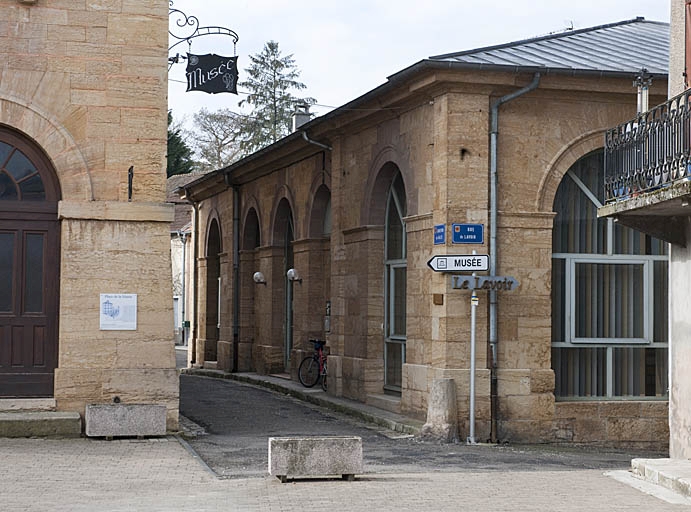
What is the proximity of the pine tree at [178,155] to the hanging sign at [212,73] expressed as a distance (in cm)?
4114

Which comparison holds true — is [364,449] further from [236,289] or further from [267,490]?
[236,289]

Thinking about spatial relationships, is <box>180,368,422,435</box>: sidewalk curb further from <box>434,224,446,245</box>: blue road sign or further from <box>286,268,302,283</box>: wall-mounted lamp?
<box>434,224,446,245</box>: blue road sign

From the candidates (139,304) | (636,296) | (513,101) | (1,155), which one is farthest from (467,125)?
(1,155)

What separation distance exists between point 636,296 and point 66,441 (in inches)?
324

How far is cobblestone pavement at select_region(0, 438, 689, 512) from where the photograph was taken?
32.1 ft

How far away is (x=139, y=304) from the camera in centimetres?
1459

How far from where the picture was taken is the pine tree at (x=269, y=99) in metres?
57.2

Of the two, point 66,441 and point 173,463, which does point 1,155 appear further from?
point 173,463

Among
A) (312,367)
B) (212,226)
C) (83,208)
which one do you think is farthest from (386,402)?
(212,226)

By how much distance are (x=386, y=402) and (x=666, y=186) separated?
7.62 meters

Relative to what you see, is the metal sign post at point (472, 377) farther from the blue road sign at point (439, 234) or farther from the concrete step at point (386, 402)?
the concrete step at point (386, 402)

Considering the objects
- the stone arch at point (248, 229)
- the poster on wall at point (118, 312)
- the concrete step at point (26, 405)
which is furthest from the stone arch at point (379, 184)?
the stone arch at point (248, 229)

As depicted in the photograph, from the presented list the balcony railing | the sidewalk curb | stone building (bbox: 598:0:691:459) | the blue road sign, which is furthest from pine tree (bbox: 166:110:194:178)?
stone building (bbox: 598:0:691:459)

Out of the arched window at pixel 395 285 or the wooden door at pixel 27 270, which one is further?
the arched window at pixel 395 285
